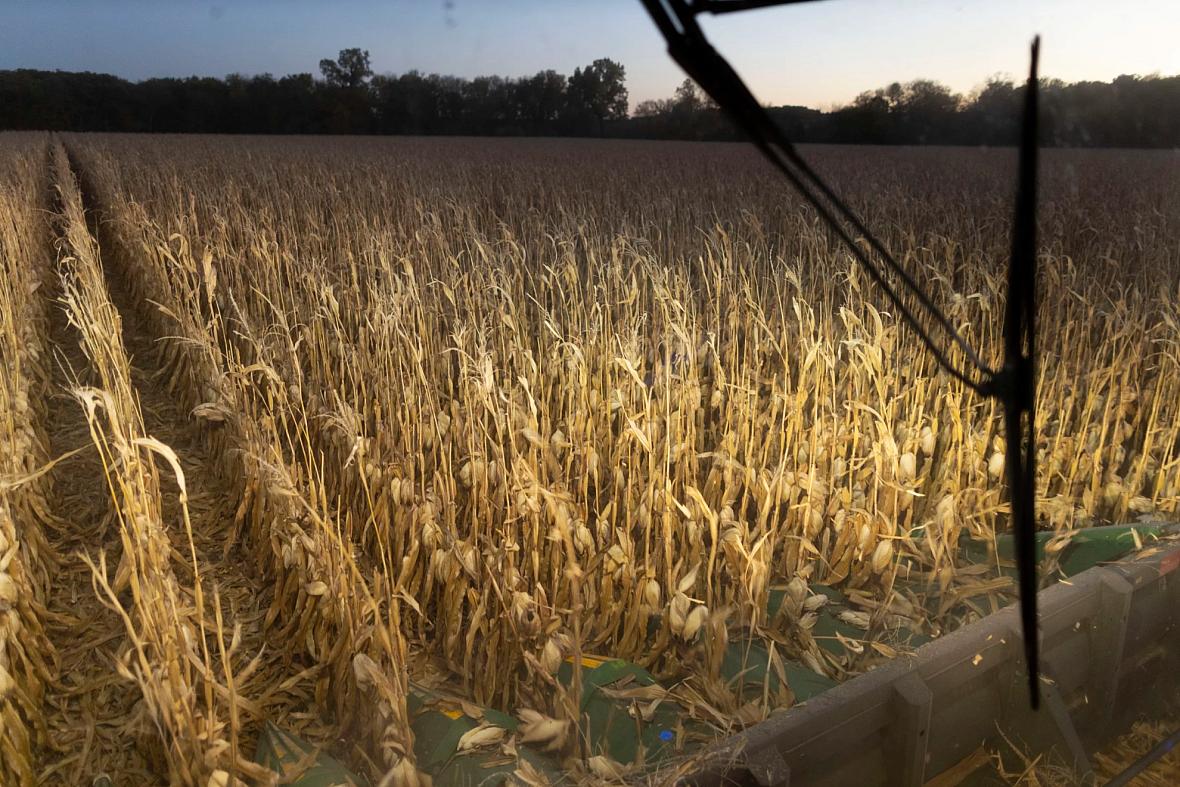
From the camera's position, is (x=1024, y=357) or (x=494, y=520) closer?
(x=1024, y=357)

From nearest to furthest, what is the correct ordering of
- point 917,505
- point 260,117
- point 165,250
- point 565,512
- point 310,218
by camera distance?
point 565,512 → point 917,505 → point 165,250 → point 310,218 → point 260,117

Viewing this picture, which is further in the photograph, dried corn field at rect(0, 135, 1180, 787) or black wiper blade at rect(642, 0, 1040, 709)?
dried corn field at rect(0, 135, 1180, 787)

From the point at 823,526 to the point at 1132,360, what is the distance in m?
1.57

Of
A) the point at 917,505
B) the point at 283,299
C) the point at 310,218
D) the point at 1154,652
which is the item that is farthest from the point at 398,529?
the point at 310,218

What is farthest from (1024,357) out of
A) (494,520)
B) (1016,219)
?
(494,520)

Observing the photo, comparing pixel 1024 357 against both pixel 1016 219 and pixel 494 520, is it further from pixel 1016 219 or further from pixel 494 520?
pixel 494 520

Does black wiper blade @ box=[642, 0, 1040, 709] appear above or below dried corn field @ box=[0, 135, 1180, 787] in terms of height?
above

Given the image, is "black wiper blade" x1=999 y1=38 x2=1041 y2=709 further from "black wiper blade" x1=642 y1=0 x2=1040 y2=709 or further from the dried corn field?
the dried corn field

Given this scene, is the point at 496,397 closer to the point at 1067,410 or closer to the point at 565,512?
the point at 565,512

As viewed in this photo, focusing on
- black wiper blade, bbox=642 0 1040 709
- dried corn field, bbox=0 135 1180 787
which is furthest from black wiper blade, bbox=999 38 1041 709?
dried corn field, bbox=0 135 1180 787

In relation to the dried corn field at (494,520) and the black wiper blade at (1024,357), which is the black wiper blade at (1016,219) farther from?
the dried corn field at (494,520)

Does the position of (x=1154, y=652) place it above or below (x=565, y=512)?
below

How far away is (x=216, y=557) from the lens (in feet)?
10.3

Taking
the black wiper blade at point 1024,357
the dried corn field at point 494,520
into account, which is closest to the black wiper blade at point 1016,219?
the black wiper blade at point 1024,357
